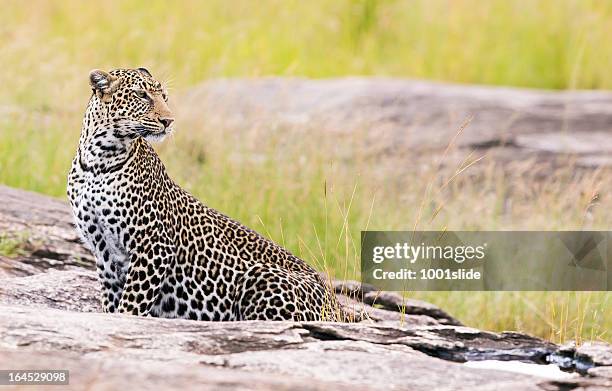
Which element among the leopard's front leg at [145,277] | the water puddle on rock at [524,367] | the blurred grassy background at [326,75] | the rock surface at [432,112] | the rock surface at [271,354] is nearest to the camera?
the rock surface at [271,354]

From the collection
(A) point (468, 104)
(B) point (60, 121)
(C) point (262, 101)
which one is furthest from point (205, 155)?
(A) point (468, 104)

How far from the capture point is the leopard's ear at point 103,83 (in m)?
7.52

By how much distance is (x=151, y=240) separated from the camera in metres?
7.39

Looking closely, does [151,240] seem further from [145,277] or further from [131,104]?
[131,104]

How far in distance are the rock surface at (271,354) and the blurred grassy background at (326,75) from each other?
868 mm

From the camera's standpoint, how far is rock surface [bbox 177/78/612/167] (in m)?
14.2

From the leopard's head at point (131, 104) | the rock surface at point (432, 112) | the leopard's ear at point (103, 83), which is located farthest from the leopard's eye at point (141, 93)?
the rock surface at point (432, 112)

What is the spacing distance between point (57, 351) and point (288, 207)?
5.50 meters

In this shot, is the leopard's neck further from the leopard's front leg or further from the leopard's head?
the leopard's front leg

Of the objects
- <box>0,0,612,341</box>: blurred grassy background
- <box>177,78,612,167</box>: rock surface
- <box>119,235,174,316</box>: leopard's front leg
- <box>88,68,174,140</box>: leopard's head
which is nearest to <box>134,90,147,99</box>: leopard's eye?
<box>88,68,174,140</box>: leopard's head

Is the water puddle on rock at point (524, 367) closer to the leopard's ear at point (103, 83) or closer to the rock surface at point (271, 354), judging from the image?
the rock surface at point (271, 354)

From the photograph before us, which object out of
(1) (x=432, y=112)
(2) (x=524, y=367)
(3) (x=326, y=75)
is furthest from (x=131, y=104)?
(3) (x=326, y=75)

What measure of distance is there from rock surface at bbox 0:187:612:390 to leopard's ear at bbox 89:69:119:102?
1.68 metres

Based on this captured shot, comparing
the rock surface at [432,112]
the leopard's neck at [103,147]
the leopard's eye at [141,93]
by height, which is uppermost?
the rock surface at [432,112]
